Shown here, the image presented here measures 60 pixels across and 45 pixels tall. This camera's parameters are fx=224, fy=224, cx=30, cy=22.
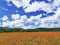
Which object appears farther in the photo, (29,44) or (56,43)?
(56,43)

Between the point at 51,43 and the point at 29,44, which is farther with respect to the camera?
the point at 51,43

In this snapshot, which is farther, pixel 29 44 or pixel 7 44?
pixel 7 44

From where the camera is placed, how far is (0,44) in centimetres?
563

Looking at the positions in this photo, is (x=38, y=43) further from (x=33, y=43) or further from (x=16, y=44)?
(x=16, y=44)

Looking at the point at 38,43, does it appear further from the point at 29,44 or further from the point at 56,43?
the point at 56,43

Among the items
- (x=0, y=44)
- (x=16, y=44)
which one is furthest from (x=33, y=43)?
(x=0, y=44)

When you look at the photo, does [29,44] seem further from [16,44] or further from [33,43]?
[16,44]

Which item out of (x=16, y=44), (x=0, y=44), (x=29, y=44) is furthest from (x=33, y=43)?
(x=0, y=44)

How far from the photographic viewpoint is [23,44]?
5414 millimetres

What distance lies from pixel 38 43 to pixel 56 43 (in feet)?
2.04

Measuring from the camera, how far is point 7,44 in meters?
5.61

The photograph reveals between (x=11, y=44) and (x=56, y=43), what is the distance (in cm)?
113

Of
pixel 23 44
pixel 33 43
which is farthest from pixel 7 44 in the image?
pixel 33 43

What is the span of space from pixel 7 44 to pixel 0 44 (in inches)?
7.0
